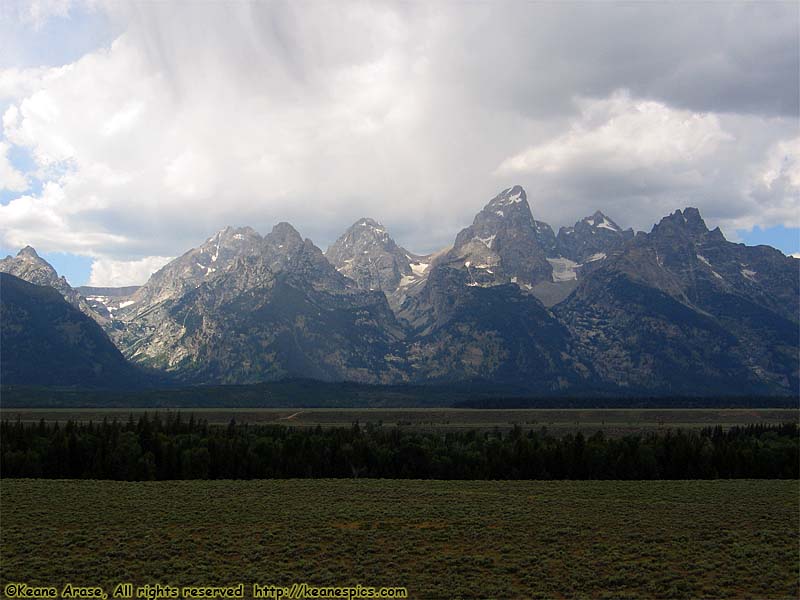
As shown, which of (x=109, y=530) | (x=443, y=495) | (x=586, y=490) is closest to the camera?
(x=109, y=530)

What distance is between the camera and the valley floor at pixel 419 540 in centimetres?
5369

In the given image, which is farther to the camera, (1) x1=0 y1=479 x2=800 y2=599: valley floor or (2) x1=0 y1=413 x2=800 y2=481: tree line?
(2) x1=0 y1=413 x2=800 y2=481: tree line

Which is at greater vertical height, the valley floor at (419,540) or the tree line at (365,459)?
the valley floor at (419,540)

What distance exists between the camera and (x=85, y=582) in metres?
53.0

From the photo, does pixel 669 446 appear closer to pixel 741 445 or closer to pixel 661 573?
pixel 741 445

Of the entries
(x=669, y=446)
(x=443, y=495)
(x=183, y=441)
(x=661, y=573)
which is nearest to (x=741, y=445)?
(x=669, y=446)

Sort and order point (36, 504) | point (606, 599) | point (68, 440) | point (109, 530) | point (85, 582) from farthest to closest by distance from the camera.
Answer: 1. point (68, 440)
2. point (36, 504)
3. point (109, 530)
4. point (85, 582)
5. point (606, 599)

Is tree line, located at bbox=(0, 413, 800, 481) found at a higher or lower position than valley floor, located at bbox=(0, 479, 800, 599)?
lower

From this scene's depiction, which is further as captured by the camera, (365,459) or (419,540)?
(365,459)

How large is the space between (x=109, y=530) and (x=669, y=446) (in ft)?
365

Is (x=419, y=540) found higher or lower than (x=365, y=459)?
higher

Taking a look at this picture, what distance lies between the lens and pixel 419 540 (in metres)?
65.7

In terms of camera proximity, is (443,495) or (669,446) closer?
(443,495)

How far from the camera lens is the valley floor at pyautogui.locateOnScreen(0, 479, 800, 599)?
5369 centimetres
